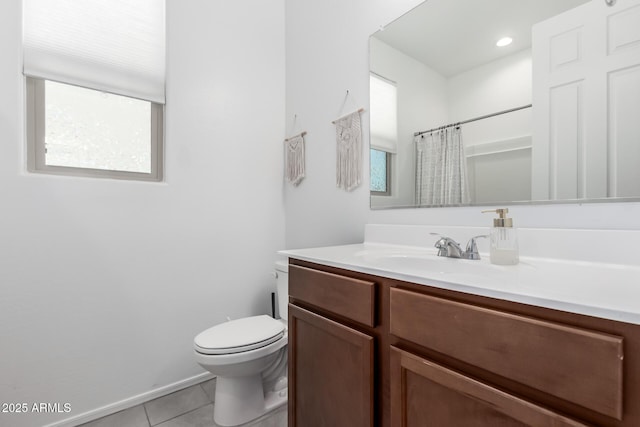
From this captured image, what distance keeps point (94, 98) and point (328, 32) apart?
138 cm

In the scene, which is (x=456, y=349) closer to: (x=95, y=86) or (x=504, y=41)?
(x=504, y=41)

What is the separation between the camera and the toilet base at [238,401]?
1407mm

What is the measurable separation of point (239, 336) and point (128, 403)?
0.76 m

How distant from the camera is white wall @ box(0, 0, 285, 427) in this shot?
4.32ft

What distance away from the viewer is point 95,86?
58.6 inches

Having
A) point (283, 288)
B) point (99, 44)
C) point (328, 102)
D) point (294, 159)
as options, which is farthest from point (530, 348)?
point (99, 44)

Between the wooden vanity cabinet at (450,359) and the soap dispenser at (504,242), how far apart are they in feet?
1.15

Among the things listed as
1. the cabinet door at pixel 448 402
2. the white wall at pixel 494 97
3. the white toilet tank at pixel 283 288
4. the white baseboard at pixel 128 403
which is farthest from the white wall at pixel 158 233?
the cabinet door at pixel 448 402

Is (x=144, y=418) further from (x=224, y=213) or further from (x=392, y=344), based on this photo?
(x=392, y=344)

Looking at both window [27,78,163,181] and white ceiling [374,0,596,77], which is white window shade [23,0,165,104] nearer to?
window [27,78,163,181]

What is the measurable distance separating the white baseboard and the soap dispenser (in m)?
1.78

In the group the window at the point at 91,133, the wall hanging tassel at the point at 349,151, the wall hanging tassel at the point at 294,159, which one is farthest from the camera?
the wall hanging tassel at the point at 294,159

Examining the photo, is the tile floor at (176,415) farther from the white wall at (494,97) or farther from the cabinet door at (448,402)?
the white wall at (494,97)

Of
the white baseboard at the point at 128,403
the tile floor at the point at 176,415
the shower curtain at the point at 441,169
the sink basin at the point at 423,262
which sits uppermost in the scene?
the shower curtain at the point at 441,169
